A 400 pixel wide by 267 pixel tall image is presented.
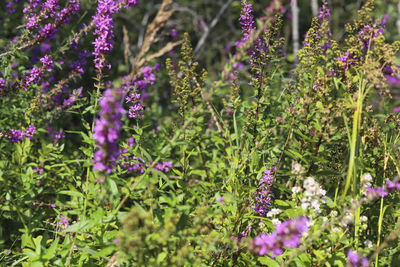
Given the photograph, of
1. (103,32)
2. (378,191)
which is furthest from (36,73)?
(378,191)

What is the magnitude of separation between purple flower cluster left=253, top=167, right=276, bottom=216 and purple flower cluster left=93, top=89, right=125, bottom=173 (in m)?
1.07

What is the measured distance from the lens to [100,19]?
7.50 feet

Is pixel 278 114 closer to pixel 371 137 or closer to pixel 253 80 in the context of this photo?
pixel 253 80

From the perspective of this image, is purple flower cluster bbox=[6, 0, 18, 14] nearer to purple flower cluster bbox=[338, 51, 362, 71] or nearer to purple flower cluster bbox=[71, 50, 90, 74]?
purple flower cluster bbox=[71, 50, 90, 74]

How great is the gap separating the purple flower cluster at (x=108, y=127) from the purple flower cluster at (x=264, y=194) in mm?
1069

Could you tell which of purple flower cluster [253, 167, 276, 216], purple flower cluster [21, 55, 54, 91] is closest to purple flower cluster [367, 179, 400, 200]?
purple flower cluster [253, 167, 276, 216]

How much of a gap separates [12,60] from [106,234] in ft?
6.27

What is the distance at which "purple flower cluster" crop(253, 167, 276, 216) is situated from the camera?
7.32 feet

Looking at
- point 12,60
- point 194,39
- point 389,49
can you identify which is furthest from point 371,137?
point 194,39

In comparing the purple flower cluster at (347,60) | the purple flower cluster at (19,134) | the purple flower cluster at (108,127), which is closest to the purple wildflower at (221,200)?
the purple flower cluster at (108,127)

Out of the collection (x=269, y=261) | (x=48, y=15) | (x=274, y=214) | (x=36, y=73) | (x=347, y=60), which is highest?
(x=48, y=15)

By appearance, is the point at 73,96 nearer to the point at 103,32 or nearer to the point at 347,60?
the point at 103,32

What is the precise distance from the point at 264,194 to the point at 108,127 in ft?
3.78

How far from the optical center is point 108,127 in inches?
56.9
